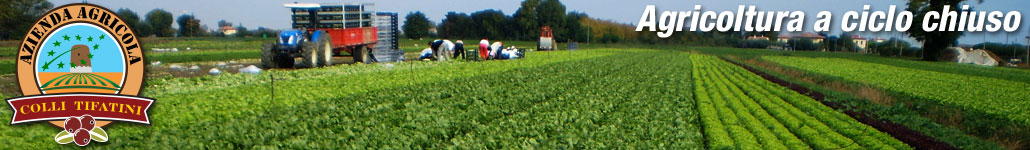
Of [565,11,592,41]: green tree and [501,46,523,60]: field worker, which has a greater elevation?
[565,11,592,41]: green tree

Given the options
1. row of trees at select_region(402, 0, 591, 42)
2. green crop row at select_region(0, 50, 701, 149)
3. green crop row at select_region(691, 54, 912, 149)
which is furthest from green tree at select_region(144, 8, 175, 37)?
green crop row at select_region(691, 54, 912, 149)

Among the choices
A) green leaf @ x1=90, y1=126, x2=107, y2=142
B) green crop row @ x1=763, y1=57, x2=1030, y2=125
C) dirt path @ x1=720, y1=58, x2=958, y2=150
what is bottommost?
dirt path @ x1=720, y1=58, x2=958, y2=150

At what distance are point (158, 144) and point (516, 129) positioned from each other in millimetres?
3842

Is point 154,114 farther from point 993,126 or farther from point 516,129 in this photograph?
point 993,126

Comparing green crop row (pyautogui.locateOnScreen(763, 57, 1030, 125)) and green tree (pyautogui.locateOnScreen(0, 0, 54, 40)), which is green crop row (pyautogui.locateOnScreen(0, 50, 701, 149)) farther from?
green tree (pyautogui.locateOnScreen(0, 0, 54, 40))

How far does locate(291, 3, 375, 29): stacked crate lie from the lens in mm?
20688

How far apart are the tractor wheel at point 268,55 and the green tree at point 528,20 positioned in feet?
228

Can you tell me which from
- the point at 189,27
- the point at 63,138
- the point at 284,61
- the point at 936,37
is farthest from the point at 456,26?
the point at 63,138

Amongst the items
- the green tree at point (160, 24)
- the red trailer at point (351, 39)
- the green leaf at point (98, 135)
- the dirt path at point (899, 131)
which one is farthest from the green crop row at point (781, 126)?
the green tree at point (160, 24)

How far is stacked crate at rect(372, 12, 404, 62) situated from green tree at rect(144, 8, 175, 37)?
33424mm

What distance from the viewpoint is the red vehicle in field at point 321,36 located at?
62.9 ft

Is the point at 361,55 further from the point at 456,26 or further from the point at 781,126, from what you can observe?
the point at 456,26

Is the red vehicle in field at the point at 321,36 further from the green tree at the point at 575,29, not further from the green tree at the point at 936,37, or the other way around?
the green tree at the point at 575,29

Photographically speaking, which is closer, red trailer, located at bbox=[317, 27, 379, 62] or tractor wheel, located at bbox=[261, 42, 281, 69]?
tractor wheel, located at bbox=[261, 42, 281, 69]
